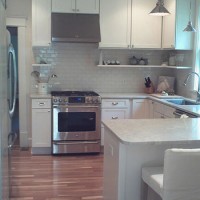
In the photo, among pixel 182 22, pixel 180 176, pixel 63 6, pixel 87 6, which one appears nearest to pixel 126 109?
pixel 182 22

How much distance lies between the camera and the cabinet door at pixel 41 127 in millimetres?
4965

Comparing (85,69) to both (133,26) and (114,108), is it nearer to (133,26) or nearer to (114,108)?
(114,108)

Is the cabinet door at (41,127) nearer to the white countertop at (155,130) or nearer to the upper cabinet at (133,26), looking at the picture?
the upper cabinet at (133,26)

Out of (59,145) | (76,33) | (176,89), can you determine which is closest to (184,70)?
(176,89)

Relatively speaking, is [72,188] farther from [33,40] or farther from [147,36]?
[147,36]

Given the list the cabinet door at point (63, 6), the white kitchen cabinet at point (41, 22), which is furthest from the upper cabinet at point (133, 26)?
the white kitchen cabinet at point (41, 22)

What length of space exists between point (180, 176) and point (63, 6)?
3.74 m

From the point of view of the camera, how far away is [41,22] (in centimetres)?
502

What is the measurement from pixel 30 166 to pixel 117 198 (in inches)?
91.7

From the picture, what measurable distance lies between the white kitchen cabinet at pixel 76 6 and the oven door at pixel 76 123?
1.52 meters

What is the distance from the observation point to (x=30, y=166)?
452 centimetres

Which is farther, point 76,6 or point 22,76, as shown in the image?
point 22,76

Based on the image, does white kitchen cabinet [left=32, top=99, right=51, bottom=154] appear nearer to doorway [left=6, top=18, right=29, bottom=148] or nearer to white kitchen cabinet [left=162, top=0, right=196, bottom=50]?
doorway [left=6, top=18, right=29, bottom=148]

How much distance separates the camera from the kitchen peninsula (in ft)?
7.59
